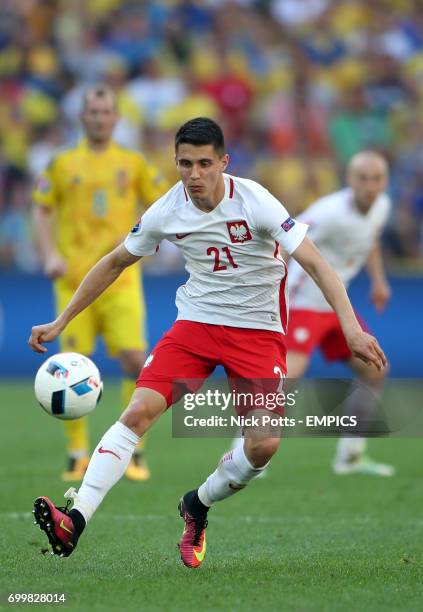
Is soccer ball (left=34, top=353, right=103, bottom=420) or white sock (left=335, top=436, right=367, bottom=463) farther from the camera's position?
white sock (left=335, top=436, right=367, bottom=463)

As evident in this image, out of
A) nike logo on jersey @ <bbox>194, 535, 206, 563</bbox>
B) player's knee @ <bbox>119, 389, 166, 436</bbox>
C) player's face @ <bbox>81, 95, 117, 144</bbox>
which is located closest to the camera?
player's knee @ <bbox>119, 389, 166, 436</bbox>

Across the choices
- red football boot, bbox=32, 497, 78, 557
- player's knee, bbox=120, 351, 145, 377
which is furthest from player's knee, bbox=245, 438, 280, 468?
player's knee, bbox=120, 351, 145, 377

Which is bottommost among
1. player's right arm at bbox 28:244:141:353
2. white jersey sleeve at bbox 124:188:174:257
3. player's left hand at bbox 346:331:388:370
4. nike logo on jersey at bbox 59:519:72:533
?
nike logo on jersey at bbox 59:519:72:533

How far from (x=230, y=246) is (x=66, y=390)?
1.16 metres

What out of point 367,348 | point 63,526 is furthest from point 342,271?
point 63,526

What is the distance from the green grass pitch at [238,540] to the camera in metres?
5.28

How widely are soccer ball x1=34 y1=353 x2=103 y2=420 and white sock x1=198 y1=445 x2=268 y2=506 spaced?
2.48 ft

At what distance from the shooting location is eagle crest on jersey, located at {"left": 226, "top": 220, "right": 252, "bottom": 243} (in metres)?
6.02

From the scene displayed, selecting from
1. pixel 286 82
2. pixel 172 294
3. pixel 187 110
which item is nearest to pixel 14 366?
pixel 172 294

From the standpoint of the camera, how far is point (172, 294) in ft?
53.1

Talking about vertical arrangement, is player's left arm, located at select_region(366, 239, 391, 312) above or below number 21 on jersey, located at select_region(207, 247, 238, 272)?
above

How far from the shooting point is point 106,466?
584 centimetres

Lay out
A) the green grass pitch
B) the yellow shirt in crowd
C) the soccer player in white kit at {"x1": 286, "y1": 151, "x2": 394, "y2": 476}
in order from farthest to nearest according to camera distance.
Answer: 1. the soccer player in white kit at {"x1": 286, "y1": 151, "x2": 394, "y2": 476}
2. the yellow shirt in crowd
3. the green grass pitch

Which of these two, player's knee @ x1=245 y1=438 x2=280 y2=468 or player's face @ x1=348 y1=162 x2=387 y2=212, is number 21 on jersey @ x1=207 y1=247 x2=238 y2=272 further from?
player's face @ x1=348 y1=162 x2=387 y2=212
